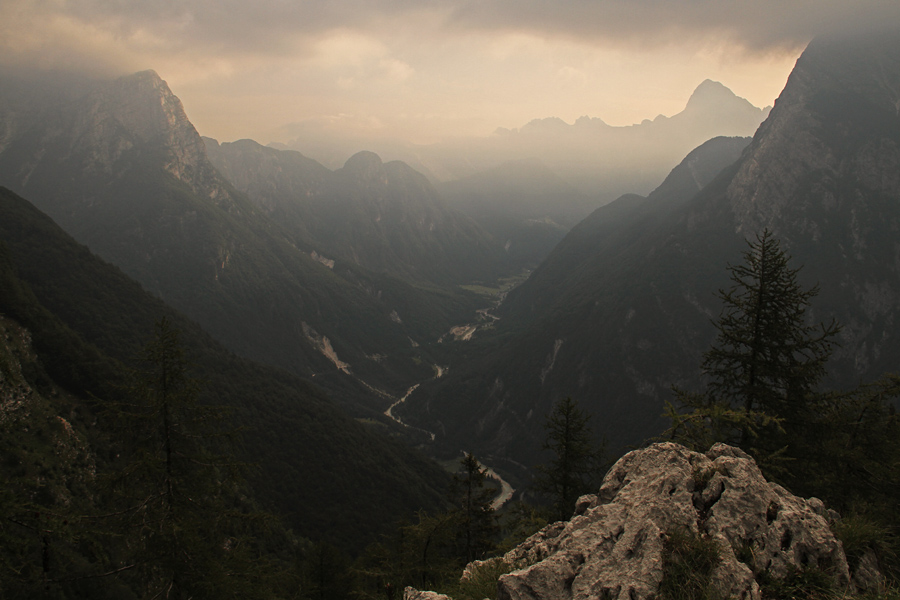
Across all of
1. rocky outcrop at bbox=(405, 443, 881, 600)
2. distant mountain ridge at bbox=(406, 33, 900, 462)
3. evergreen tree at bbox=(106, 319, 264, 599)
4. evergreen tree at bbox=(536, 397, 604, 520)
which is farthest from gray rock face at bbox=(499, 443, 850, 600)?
distant mountain ridge at bbox=(406, 33, 900, 462)

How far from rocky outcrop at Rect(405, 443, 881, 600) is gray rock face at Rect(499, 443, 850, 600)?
0.02m

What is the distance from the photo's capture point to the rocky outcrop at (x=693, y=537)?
10125 millimetres

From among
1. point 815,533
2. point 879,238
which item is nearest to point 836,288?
point 879,238

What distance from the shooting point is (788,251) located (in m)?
144

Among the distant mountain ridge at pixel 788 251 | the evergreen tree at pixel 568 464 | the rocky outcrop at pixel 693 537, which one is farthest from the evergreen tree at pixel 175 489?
the distant mountain ridge at pixel 788 251

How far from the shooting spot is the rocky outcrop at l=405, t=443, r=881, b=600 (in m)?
10.1

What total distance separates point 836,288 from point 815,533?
523ft

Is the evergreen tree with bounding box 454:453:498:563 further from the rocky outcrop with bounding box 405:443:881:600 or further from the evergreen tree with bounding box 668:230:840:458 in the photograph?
the rocky outcrop with bounding box 405:443:881:600

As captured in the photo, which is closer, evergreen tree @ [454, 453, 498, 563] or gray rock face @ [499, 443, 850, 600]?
gray rock face @ [499, 443, 850, 600]

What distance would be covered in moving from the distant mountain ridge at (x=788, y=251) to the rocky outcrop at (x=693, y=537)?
448 feet

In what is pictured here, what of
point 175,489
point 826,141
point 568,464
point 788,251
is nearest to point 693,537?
point 175,489

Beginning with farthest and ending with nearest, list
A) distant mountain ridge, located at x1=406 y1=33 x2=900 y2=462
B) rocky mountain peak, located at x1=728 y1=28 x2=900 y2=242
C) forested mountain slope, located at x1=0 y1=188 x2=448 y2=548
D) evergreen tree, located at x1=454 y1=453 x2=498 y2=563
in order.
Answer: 1. rocky mountain peak, located at x1=728 y1=28 x2=900 y2=242
2. distant mountain ridge, located at x1=406 y1=33 x2=900 y2=462
3. forested mountain slope, located at x1=0 y1=188 x2=448 y2=548
4. evergreen tree, located at x1=454 y1=453 x2=498 y2=563

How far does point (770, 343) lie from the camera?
22.3 meters

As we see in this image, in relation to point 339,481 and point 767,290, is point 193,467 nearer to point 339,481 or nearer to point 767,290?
point 767,290
